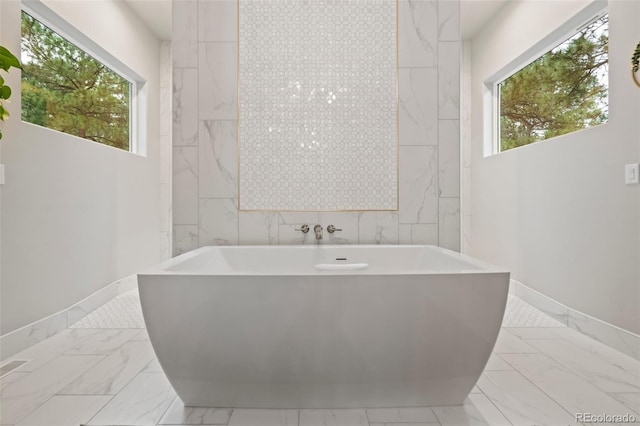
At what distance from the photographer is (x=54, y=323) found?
2584 millimetres

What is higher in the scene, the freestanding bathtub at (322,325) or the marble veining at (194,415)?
the freestanding bathtub at (322,325)

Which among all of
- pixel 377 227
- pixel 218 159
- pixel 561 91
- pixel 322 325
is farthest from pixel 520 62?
pixel 322 325

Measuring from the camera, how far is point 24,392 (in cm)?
174

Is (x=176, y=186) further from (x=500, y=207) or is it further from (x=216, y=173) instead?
(x=500, y=207)

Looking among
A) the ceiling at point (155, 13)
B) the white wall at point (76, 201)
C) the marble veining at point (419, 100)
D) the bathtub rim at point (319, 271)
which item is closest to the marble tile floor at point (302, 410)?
the white wall at point (76, 201)

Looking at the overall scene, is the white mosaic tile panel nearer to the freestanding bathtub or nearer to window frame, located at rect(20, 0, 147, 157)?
the freestanding bathtub

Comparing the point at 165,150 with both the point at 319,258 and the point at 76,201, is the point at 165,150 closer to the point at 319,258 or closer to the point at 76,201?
the point at 76,201

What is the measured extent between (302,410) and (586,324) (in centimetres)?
222

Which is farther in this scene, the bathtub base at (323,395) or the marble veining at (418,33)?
the marble veining at (418,33)

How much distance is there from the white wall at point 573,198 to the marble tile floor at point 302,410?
0.46 m

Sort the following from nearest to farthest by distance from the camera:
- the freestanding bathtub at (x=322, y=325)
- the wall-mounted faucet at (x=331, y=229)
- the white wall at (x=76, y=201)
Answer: the freestanding bathtub at (x=322, y=325), the white wall at (x=76, y=201), the wall-mounted faucet at (x=331, y=229)

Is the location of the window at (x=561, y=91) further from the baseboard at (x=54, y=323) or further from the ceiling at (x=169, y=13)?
Answer: the baseboard at (x=54, y=323)

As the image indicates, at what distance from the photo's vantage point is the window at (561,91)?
2.65 metres

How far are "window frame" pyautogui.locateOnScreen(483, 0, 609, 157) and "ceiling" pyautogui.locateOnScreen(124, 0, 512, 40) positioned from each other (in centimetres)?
67
